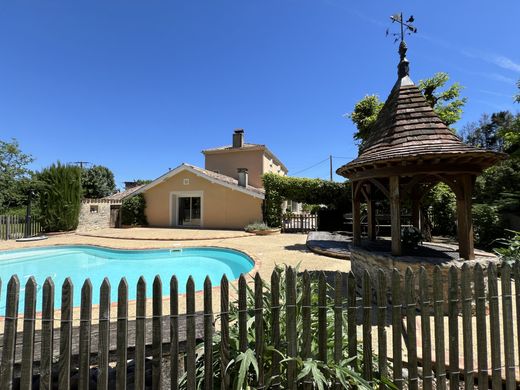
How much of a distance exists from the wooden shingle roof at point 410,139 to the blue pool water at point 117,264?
580cm

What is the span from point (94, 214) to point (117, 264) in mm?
11538

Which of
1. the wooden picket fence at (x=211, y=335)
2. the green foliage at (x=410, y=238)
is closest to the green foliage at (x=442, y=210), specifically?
the green foliage at (x=410, y=238)

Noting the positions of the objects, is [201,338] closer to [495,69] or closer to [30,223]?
[30,223]

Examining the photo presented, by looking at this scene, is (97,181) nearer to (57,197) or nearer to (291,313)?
(57,197)

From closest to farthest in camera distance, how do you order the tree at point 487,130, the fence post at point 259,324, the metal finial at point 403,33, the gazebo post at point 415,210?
the fence post at point 259,324
the metal finial at point 403,33
the gazebo post at point 415,210
the tree at point 487,130

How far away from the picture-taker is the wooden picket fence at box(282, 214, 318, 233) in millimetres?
17891

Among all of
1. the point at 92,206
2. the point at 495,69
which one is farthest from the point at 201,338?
the point at 495,69

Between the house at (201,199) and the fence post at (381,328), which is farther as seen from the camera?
the house at (201,199)

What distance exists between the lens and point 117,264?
10602 mm

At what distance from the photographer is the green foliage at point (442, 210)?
1335 cm

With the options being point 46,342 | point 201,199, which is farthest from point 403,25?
point 201,199

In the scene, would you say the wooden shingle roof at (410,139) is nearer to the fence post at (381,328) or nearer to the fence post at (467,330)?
the fence post at (467,330)

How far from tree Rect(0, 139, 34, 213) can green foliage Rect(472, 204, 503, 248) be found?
27.7m

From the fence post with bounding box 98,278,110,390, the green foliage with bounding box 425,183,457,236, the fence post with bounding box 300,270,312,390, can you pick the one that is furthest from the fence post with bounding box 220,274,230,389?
the green foliage with bounding box 425,183,457,236
